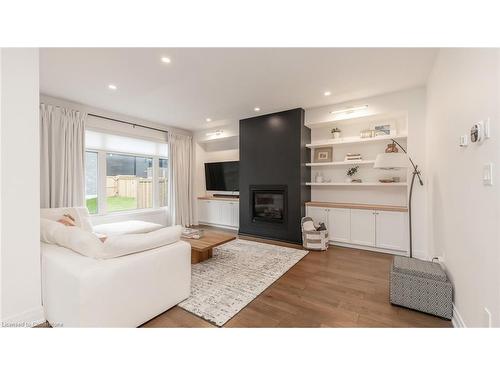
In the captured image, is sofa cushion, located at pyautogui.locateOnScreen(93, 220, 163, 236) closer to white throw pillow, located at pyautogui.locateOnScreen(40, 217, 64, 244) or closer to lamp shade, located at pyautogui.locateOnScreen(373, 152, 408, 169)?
white throw pillow, located at pyautogui.locateOnScreen(40, 217, 64, 244)

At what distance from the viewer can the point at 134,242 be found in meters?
1.77

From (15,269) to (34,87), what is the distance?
152 cm

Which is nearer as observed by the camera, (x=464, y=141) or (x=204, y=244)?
(x=464, y=141)

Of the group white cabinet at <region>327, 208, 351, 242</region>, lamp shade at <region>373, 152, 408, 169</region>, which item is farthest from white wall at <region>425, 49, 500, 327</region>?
white cabinet at <region>327, 208, 351, 242</region>

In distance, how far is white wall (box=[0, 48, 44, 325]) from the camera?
5.50 feet

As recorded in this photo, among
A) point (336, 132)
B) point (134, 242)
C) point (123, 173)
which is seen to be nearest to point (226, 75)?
point (134, 242)

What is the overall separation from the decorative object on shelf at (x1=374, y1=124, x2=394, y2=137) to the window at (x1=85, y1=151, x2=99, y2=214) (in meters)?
5.40

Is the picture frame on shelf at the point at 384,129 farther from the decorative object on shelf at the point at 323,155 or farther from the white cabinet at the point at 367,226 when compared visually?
the white cabinet at the point at 367,226

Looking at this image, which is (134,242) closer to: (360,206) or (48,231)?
(48,231)

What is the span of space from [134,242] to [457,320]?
8.86 feet

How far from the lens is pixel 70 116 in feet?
12.1

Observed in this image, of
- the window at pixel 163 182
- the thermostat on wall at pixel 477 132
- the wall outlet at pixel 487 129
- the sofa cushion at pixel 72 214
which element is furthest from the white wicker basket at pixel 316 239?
the window at pixel 163 182
